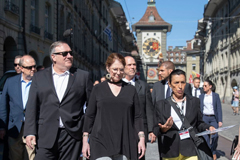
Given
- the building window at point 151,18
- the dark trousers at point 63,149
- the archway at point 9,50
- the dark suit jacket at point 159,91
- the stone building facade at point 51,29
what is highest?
the building window at point 151,18

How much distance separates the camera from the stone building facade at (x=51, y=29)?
642 inches

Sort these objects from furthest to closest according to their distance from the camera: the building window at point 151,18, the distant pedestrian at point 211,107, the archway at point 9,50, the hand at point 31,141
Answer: the building window at point 151,18
the archway at point 9,50
the distant pedestrian at point 211,107
the hand at point 31,141

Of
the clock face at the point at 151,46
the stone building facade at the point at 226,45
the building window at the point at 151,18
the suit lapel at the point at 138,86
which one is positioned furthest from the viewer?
the building window at the point at 151,18

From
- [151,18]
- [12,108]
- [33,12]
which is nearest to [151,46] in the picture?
[151,18]

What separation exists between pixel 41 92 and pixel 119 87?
96 cm

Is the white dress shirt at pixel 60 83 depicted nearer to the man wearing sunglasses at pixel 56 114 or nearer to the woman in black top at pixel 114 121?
the man wearing sunglasses at pixel 56 114

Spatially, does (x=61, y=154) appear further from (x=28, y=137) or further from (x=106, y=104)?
(x=106, y=104)

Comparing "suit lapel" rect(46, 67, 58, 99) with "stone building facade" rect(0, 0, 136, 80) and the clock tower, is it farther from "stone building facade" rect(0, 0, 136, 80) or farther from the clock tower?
the clock tower

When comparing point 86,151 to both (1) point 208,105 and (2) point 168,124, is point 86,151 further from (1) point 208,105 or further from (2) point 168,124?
(1) point 208,105

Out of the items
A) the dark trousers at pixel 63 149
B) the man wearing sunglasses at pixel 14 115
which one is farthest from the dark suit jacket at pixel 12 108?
the dark trousers at pixel 63 149

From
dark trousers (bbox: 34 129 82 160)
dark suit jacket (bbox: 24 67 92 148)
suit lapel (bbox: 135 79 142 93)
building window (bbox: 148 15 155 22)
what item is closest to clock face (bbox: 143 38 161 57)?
building window (bbox: 148 15 155 22)

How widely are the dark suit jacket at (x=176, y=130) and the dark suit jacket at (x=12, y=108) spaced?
7.21ft

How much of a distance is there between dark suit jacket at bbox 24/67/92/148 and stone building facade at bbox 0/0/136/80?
37.7 ft

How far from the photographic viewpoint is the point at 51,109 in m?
4.25
